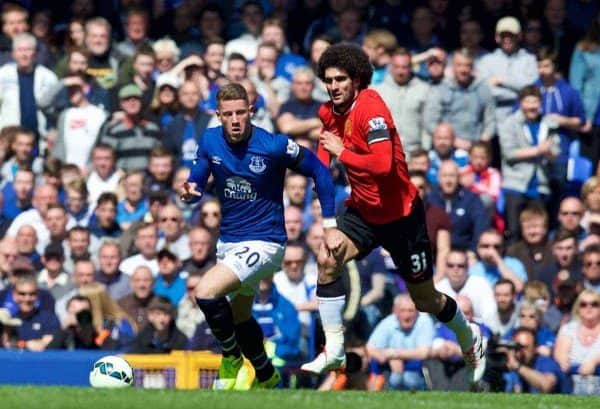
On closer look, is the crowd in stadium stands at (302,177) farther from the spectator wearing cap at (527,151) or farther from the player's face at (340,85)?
the player's face at (340,85)

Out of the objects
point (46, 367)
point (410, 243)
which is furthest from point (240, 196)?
point (46, 367)

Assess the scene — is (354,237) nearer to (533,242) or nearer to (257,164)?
(257,164)

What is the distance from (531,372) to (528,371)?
27 millimetres

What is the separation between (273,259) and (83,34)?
8.44 m

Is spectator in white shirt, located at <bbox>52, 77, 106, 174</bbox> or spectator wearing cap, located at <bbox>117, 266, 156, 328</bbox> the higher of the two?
spectator in white shirt, located at <bbox>52, 77, 106, 174</bbox>

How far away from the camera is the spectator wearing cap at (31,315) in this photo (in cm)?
1808

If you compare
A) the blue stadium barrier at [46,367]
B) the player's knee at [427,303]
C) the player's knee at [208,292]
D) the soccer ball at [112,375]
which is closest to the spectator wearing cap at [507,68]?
the blue stadium barrier at [46,367]

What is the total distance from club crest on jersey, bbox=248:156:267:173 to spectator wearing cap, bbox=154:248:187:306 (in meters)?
4.81

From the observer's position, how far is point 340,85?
43.5 feet

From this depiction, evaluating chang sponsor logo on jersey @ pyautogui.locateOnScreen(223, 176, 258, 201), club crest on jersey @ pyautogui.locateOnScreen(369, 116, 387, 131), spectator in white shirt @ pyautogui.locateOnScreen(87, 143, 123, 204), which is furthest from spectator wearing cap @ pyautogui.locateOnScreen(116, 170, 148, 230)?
club crest on jersey @ pyautogui.locateOnScreen(369, 116, 387, 131)

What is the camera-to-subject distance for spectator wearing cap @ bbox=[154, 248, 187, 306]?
18453mm

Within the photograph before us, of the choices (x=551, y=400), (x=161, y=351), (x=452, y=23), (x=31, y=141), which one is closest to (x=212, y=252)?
(x=161, y=351)

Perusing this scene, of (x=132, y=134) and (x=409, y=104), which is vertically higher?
(x=409, y=104)

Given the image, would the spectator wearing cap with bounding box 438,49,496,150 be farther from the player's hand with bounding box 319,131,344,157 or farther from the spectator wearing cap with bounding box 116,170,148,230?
the player's hand with bounding box 319,131,344,157
